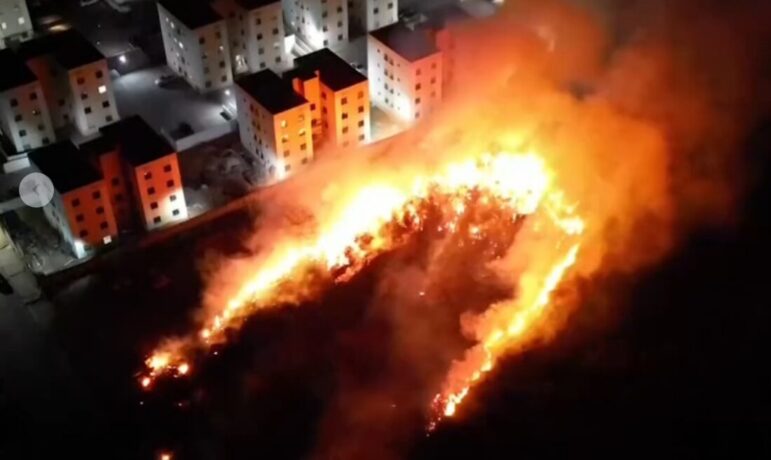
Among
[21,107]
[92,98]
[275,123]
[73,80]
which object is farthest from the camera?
[92,98]

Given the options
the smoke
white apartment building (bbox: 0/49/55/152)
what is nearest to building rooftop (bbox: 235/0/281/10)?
the smoke

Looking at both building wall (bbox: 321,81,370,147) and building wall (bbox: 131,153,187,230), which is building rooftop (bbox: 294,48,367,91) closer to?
building wall (bbox: 321,81,370,147)

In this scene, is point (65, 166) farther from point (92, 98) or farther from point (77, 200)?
point (92, 98)

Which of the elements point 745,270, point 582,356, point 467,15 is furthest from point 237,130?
point 745,270

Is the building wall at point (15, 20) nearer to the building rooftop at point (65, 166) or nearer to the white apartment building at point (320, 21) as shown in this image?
the white apartment building at point (320, 21)

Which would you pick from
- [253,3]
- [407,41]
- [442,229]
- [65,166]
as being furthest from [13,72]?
[442,229]

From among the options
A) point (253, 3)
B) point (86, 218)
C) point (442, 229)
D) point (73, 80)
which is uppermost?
point (253, 3)

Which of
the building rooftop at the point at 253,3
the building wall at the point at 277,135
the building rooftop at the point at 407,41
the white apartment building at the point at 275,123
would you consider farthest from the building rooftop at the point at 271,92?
the building rooftop at the point at 407,41
